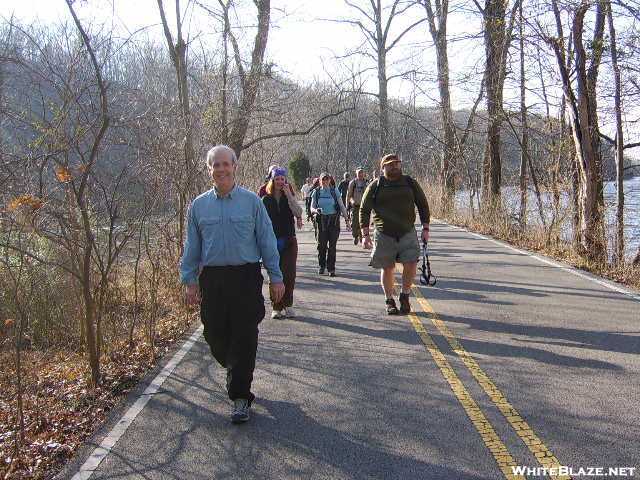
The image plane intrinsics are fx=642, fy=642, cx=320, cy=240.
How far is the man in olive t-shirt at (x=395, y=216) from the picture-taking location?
7.62 m

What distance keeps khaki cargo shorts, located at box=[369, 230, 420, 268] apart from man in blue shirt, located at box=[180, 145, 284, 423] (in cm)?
321

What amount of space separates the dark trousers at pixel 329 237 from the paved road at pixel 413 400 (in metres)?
2.95

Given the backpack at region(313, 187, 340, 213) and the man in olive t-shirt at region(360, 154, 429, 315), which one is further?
the backpack at region(313, 187, 340, 213)

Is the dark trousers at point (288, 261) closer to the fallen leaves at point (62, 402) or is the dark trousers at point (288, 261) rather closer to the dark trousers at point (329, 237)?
the fallen leaves at point (62, 402)

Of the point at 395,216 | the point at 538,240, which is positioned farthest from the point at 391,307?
the point at 538,240

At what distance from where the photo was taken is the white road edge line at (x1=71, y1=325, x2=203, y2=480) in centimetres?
393

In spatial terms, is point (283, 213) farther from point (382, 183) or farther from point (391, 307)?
point (391, 307)

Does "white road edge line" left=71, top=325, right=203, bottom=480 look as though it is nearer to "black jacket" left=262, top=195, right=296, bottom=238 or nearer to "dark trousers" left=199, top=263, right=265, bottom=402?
"dark trousers" left=199, top=263, right=265, bottom=402

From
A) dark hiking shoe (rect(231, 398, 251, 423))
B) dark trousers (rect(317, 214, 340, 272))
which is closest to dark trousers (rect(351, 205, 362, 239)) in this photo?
dark trousers (rect(317, 214, 340, 272))

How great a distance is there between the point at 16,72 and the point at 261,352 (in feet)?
12.5

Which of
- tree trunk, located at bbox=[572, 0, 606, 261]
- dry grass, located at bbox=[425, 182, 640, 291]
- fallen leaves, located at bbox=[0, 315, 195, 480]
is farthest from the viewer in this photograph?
tree trunk, located at bbox=[572, 0, 606, 261]

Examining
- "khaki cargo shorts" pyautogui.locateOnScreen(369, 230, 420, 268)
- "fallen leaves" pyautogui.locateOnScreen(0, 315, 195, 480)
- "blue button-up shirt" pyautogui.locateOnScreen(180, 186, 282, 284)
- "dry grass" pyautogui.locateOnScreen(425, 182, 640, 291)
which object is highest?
"blue button-up shirt" pyautogui.locateOnScreen(180, 186, 282, 284)

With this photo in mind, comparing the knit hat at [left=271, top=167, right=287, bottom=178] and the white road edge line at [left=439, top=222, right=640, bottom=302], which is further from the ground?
the knit hat at [left=271, top=167, right=287, bottom=178]

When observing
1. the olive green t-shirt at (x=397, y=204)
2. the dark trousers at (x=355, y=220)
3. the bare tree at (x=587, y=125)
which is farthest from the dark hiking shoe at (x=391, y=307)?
the dark trousers at (x=355, y=220)
